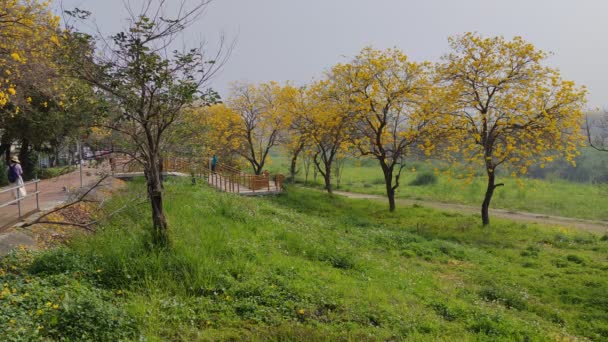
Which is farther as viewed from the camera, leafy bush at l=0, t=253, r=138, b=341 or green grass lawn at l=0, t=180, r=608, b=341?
green grass lawn at l=0, t=180, r=608, b=341

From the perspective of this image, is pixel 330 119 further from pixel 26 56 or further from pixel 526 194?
pixel 526 194

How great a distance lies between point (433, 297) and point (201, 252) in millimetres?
4256

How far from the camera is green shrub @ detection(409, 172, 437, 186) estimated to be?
34219 millimetres

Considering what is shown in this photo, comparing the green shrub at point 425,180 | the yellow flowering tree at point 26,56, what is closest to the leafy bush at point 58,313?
the yellow flowering tree at point 26,56

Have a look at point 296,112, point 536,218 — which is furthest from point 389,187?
point 296,112

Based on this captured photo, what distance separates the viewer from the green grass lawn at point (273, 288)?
520 cm

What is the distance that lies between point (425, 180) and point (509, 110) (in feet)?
61.5

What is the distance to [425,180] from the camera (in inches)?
1357

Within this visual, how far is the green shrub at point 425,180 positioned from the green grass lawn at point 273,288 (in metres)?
21.9

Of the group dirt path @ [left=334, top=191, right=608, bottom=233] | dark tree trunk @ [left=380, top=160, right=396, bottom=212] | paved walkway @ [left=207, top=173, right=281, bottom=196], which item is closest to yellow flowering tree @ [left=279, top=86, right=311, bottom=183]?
paved walkway @ [left=207, top=173, right=281, bottom=196]

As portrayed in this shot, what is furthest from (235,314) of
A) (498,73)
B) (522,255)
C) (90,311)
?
(498,73)

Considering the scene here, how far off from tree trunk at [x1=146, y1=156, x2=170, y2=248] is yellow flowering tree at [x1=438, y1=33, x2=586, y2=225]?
42.4ft

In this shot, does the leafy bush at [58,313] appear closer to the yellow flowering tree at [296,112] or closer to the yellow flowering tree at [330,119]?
the yellow flowering tree at [330,119]

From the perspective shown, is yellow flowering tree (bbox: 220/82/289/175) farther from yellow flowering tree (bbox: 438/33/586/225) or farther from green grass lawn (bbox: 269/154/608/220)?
yellow flowering tree (bbox: 438/33/586/225)
